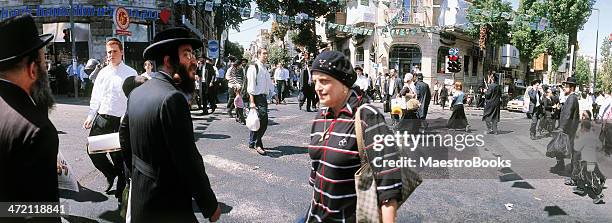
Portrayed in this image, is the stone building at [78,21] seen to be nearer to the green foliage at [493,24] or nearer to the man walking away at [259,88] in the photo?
the man walking away at [259,88]

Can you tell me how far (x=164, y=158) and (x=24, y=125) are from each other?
65 cm

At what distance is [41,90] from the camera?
2174 mm

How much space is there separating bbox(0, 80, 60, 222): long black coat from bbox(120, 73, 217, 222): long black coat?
44cm

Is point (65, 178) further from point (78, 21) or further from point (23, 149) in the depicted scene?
point (78, 21)

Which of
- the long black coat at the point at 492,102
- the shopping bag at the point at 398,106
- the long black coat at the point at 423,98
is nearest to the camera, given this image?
the shopping bag at the point at 398,106

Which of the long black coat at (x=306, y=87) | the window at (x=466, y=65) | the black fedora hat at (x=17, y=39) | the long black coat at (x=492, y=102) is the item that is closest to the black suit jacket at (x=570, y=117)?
the long black coat at (x=492, y=102)

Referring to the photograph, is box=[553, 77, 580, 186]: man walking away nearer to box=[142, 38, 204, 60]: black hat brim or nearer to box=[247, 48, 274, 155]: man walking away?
box=[247, 48, 274, 155]: man walking away

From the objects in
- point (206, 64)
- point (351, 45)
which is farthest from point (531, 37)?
point (206, 64)

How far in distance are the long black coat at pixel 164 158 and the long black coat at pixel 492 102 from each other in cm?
1160

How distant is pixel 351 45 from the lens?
1431 inches

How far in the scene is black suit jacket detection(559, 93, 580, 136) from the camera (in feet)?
23.4

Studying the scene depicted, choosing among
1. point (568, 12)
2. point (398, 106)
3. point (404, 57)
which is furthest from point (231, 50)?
point (398, 106)

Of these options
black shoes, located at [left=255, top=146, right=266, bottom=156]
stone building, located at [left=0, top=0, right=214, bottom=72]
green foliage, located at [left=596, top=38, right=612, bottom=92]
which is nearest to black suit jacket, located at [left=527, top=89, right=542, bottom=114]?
black shoes, located at [left=255, top=146, right=266, bottom=156]

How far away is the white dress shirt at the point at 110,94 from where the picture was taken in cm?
480
